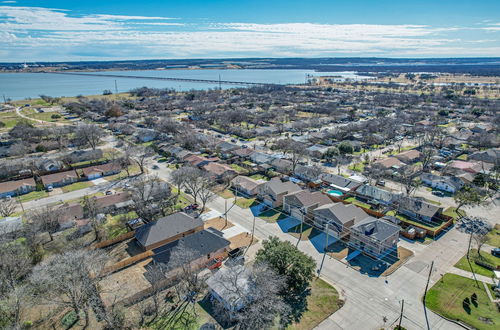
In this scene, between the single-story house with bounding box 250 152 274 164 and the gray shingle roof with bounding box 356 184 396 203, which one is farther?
the single-story house with bounding box 250 152 274 164

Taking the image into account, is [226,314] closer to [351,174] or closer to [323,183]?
[323,183]

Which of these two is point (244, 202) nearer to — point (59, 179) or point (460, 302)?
point (460, 302)

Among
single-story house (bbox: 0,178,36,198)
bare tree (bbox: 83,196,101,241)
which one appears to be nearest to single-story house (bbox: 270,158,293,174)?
bare tree (bbox: 83,196,101,241)

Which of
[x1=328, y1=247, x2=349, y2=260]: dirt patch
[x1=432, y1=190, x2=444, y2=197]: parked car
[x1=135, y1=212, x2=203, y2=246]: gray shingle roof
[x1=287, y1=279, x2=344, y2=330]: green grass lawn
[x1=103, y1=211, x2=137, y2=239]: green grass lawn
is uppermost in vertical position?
[x1=135, y1=212, x2=203, y2=246]: gray shingle roof

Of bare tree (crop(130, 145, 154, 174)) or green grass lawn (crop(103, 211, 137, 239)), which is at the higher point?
bare tree (crop(130, 145, 154, 174))

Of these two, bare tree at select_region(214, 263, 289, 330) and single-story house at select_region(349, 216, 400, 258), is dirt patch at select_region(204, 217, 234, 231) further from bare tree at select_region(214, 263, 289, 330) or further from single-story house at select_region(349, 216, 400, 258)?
single-story house at select_region(349, 216, 400, 258)

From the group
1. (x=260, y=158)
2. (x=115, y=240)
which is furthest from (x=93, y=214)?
(x=260, y=158)
